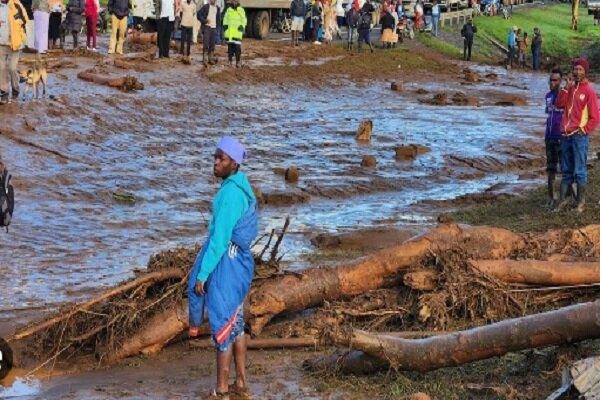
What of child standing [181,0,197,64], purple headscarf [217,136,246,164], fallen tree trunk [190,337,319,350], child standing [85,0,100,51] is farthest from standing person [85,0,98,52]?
A: purple headscarf [217,136,246,164]

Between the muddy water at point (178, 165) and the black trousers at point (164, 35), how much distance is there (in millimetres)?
1101

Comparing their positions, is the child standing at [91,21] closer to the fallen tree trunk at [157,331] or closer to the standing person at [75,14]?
the standing person at [75,14]

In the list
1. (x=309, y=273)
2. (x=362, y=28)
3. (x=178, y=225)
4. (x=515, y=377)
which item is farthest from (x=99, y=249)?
(x=362, y=28)

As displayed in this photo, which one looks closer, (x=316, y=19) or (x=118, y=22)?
(x=118, y=22)

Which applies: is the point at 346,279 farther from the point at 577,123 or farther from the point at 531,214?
the point at 531,214

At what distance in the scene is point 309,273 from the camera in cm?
850

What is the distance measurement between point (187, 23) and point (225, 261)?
64.4 feet

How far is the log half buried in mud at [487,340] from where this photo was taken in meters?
6.42

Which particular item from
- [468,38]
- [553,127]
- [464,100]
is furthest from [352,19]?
[553,127]

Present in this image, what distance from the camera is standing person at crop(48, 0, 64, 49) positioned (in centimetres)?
Answer: 2347

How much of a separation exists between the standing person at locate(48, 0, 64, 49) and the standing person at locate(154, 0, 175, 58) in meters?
2.05

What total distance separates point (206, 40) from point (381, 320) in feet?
60.5

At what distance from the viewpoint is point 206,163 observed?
57.1 ft

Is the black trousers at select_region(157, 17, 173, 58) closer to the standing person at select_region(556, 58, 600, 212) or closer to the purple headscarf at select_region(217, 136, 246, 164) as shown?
the standing person at select_region(556, 58, 600, 212)
